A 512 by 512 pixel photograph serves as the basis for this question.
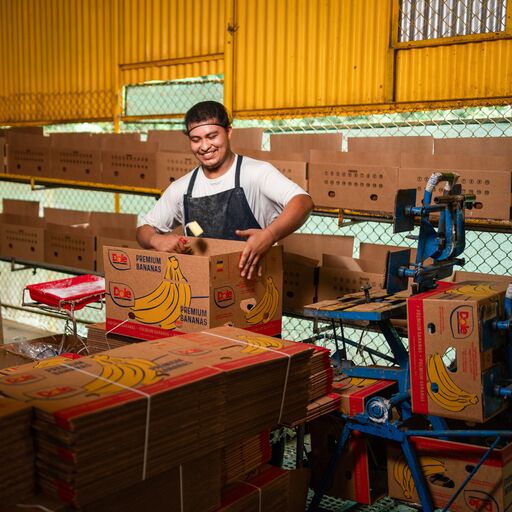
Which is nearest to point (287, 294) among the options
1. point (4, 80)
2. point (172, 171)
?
point (172, 171)

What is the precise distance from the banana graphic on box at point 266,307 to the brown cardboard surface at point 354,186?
123 cm

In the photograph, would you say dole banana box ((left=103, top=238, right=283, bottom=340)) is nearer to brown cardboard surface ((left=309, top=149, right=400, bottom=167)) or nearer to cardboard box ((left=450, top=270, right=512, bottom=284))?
cardboard box ((left=450, top=270, right=512, bottom=284))

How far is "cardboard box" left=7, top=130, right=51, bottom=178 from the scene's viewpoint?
6707mm

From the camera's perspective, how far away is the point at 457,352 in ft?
9.63

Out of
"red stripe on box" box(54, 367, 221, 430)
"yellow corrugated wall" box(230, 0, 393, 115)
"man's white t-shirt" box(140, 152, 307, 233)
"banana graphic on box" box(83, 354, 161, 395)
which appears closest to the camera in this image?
"red stripe on box" box(54, 367, 221, 430)

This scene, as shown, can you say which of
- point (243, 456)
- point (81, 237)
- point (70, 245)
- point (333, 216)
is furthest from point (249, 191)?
point (70, 245)

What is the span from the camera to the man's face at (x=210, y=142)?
3.83 metres

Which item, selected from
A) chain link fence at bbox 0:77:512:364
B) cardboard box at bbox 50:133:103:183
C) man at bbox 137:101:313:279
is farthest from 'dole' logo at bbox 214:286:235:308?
cardboard box at bbox 50:133:103:183

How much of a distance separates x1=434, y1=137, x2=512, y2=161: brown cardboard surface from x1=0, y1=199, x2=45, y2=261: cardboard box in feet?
11.2

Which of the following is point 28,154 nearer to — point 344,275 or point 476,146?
point 344,275

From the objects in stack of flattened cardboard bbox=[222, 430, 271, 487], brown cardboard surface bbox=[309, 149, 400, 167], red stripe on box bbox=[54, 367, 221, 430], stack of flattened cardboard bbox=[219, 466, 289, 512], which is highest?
brown cardboard surface bbox=[309, 149, 400, 167]

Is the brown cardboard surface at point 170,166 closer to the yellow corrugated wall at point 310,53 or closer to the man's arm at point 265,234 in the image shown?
the yellow corrugated wall at point 310,53

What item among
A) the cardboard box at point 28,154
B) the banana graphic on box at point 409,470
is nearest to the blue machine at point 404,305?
the banana graphic on box at point 409,470

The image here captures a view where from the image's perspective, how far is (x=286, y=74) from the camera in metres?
6.33
